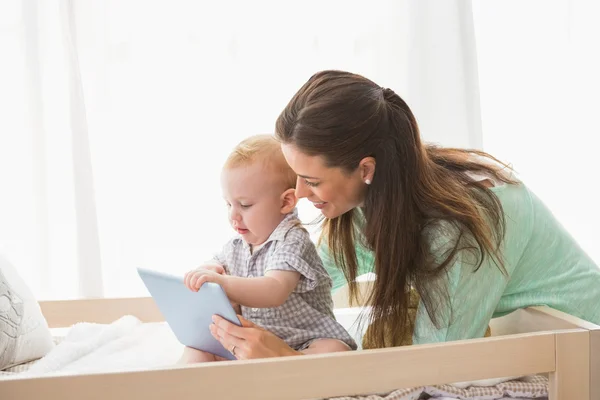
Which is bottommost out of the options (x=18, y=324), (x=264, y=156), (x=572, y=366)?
(x=572, y=366)

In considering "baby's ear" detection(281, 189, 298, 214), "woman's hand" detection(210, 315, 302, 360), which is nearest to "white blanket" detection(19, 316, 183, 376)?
"woman's hand" detection(210, 315, 302, 360)

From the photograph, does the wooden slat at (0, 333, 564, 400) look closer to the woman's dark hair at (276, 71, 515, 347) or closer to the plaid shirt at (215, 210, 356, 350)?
the woman's dark hair at (276, 71, 515, 347)

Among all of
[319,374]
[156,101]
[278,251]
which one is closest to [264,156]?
[278,251]

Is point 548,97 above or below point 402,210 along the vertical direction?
above

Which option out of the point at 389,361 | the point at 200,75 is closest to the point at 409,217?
the point at 389,361


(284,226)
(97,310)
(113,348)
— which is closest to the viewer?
(284,226)

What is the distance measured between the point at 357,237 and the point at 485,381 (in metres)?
0.45

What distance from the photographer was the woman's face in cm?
156

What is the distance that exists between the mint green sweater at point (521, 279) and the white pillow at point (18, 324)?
2.88 feet

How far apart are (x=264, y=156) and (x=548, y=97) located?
5.95 ft

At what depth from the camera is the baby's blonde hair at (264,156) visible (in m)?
1.68

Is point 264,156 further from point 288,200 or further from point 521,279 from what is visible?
point 521,279

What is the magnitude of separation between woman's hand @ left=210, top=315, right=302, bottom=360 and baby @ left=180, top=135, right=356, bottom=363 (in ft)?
0.29

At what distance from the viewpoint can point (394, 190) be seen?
5.19 feet
